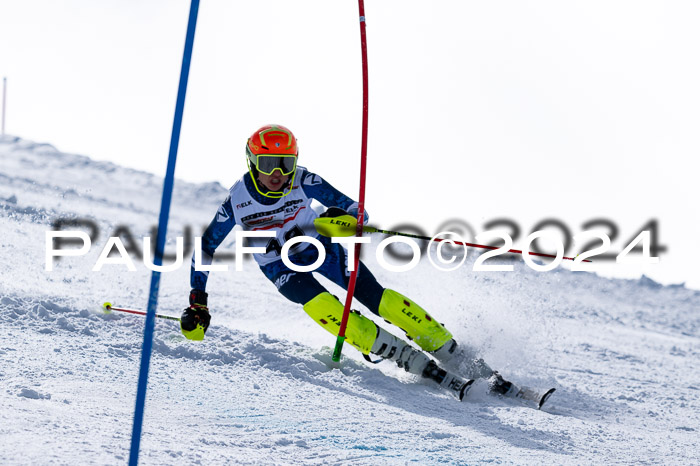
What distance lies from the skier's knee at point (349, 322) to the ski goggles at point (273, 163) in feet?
3.05

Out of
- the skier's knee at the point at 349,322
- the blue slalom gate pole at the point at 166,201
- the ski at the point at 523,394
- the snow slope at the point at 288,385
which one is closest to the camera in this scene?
the blue slalom gate pole at the point at 166,201

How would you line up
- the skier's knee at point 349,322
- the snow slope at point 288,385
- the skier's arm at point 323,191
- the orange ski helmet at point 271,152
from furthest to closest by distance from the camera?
the skier's arm at point 323,191, the orange ski helmet at point 271,152, the skier's knee at point 349,322, the snow slope at point 288,385

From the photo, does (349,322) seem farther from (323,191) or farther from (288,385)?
(323,191)

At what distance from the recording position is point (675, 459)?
146 inches

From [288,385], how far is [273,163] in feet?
4.97

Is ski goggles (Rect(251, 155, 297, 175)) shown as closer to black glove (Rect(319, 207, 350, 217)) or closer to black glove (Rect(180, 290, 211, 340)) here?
black glove (Rect(319, 207, 350, 217))

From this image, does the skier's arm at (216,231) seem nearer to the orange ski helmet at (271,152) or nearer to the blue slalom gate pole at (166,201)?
the orange ski helmet at (271,152)

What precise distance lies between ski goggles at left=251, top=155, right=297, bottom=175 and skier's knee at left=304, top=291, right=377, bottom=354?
0.93m

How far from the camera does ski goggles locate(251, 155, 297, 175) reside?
4.64 metres

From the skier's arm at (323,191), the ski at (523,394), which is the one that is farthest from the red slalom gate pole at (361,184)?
the ski at (523,394)

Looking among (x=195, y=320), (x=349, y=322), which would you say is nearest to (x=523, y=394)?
(x=349, y=322)

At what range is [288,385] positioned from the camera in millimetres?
4137

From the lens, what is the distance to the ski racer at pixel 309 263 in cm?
446

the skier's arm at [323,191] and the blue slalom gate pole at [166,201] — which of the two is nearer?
the blue slalom gate pole at [166,201]
